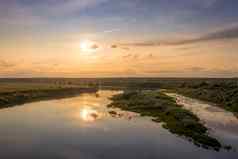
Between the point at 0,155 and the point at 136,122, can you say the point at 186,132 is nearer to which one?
the point at 136,122

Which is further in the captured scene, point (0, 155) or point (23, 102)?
point (23, 102)

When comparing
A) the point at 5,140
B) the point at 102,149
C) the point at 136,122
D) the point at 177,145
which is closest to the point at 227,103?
the point at 136,122

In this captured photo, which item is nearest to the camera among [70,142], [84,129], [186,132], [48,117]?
[70,142]

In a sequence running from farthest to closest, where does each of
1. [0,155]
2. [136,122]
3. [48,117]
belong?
[48,117] < [136,122] < [0,155]

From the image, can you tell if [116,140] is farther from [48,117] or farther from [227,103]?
[227,103]

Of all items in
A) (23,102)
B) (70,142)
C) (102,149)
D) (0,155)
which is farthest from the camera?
(23,102)

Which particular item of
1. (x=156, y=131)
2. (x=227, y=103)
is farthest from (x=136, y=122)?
(x=227, y=103)
